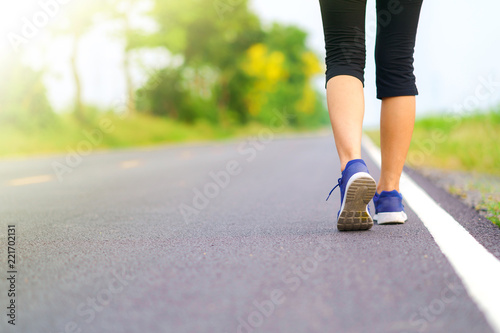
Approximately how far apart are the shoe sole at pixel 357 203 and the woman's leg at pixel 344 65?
25 cm

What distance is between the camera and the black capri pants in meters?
3.15

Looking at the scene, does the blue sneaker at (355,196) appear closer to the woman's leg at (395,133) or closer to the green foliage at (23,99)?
the woman's leg at (395,133)

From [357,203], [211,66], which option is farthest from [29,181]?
[211,66]

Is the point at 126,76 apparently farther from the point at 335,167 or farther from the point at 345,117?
the point at 345,117

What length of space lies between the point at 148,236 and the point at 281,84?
2498 inches

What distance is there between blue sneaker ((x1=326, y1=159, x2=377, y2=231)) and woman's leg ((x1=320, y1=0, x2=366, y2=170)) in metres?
0.14

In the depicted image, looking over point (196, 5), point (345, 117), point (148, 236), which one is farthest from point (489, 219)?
point (196, 5)

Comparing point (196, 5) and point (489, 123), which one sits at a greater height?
point (196, 5)

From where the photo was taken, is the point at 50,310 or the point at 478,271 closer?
the point at 50,310

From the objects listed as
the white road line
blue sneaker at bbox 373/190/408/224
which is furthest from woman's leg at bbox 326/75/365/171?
the white road line

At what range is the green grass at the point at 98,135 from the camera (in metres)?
18.7

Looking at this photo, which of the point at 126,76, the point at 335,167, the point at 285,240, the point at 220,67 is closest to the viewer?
the point at 285,240

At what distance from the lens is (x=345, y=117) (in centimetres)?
309

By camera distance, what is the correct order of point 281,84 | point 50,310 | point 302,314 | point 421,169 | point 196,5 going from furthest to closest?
point 281,84 → point 196,5 → point 421,169 → point 50,310 → point 302,314
